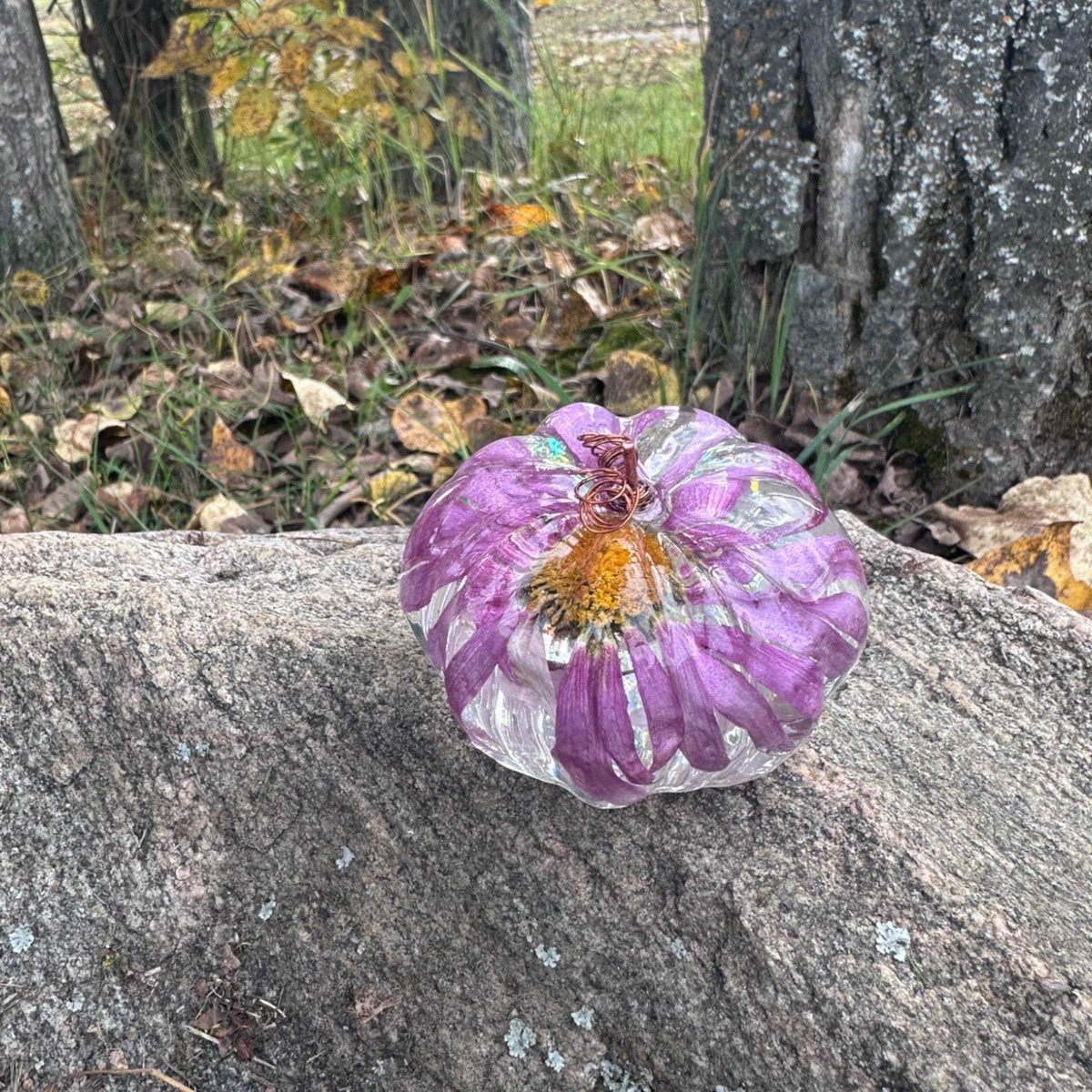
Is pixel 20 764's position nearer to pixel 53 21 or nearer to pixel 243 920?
pixel 243 920

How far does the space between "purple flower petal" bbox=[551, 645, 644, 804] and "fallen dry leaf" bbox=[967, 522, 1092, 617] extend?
1.15m

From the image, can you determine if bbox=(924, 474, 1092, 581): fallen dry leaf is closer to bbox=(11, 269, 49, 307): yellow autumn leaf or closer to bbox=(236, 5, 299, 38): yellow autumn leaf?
bbox=(236, 5, 299, 38): yellow autumn leaf

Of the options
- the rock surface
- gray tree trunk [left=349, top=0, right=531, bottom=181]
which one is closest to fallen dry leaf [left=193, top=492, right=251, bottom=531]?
the rock surface

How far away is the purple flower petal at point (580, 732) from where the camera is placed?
1.35m

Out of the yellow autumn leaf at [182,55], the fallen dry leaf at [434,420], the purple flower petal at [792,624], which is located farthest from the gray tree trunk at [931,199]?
the yellow autumn leaf at [182,55]

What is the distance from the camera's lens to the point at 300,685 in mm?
1714

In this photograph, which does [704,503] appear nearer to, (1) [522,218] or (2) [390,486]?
(2) [390,486]

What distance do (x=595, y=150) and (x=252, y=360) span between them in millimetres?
1481

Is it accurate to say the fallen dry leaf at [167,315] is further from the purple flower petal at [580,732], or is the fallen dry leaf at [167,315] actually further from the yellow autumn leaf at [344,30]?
the purple flower petal at [580,732]

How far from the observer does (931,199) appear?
223cm

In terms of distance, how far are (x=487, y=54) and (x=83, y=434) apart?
194 cm

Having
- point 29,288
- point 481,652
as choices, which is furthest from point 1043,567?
point 29,288

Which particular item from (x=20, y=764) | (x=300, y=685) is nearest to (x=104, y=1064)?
(x=20, y=764)

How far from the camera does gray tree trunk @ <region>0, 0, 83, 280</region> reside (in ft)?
10.1
